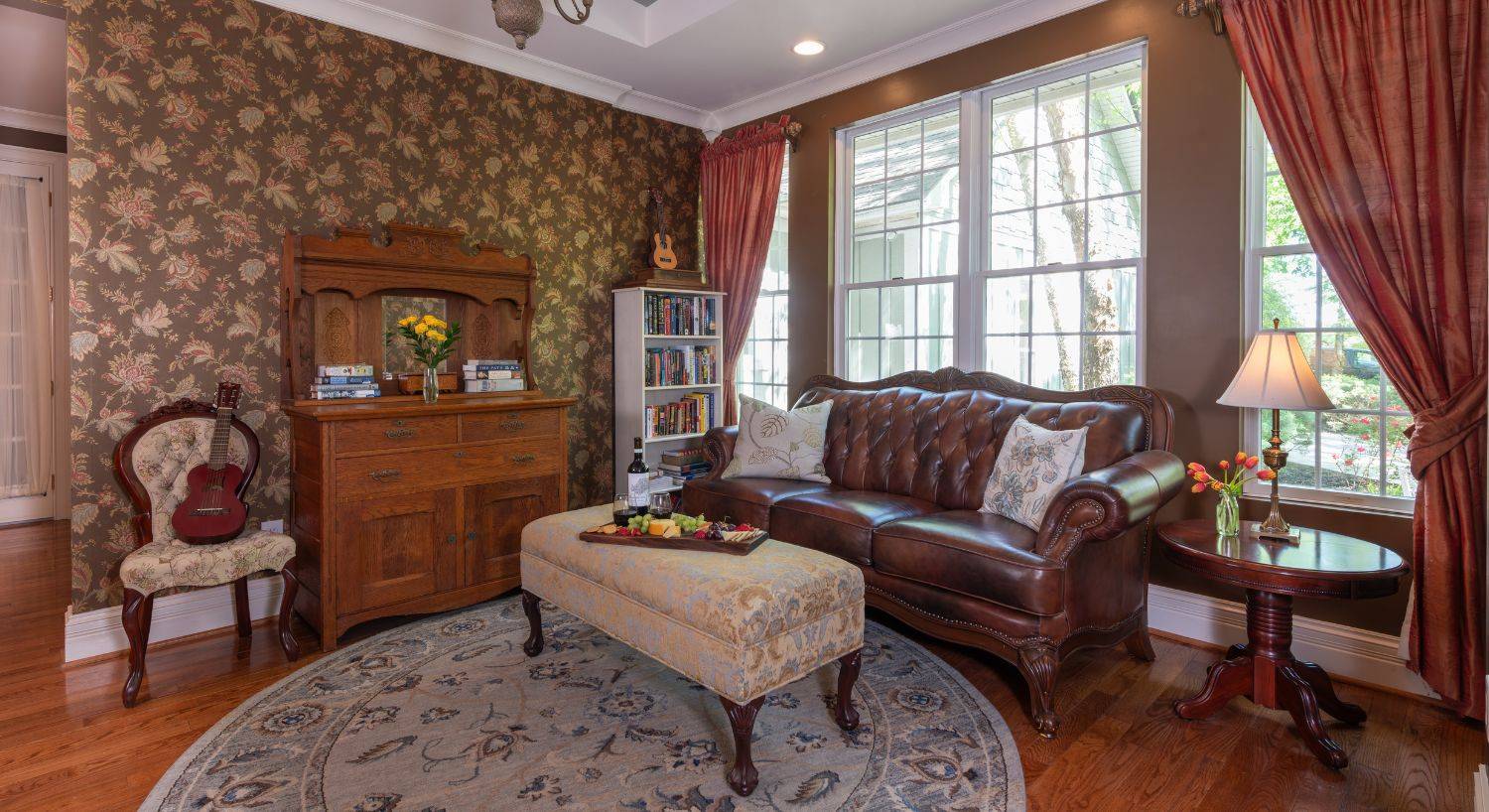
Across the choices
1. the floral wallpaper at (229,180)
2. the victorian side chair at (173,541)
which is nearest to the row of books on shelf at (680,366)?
the floral wallpaper at (229,180)

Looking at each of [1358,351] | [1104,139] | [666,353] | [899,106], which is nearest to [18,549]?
[666,353]

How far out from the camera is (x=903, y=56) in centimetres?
409

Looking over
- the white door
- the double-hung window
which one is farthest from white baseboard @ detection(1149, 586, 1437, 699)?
the white door

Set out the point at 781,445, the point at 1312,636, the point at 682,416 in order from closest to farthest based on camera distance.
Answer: the point at 1312,636
the point at 781,445
the point at 682,416

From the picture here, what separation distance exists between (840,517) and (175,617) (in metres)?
2.88

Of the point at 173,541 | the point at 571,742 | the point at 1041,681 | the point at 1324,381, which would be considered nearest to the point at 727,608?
the point at 571,742

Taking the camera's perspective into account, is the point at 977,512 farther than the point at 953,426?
No

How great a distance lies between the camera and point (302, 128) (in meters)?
3.53

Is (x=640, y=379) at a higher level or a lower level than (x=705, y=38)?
lower

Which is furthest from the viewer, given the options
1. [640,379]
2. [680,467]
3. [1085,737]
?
[680,467]

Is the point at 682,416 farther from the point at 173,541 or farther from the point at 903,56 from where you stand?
the point at 173,541

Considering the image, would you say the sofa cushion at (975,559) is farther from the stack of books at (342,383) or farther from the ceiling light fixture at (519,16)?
the stack of books at (342,383)

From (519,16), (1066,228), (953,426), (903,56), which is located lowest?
(953,426)

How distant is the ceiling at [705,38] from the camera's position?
3596mm
